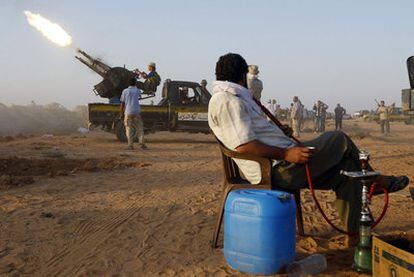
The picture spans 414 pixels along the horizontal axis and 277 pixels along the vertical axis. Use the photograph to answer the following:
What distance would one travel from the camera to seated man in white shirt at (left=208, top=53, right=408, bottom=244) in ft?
10.8

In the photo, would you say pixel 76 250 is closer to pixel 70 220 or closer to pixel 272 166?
pixel 70 220

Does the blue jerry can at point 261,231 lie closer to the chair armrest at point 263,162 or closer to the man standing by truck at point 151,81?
the chair armrest at point 263,162

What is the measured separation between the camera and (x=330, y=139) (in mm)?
3449

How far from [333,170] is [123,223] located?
2286 millimetres

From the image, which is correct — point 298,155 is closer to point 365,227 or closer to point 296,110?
point 365,227

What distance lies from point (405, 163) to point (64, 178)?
7.13 meters

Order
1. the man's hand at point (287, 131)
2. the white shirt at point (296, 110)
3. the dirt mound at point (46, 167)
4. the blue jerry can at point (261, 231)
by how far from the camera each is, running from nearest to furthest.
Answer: the blue jerry can at point (261, 231) < the man's hand at point (287, 131) < the dirt mound at point (46, 167) < the white shirt at point (296, 110)

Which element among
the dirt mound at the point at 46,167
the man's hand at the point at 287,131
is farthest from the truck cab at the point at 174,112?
the man's hand at the point at 287,131

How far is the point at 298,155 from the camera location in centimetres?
323

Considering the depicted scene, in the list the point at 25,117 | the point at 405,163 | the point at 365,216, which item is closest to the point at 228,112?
the point at 365,216

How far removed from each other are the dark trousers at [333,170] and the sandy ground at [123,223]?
0.44 meters

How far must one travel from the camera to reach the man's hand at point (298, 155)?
3209 millimetres

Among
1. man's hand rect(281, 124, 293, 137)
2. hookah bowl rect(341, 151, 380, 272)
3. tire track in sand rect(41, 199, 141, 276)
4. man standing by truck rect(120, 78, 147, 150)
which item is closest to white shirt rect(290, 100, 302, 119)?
man standing by truck rect(120, 78, 147, 150)

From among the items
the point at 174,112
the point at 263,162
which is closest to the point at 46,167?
the point at 263,162
